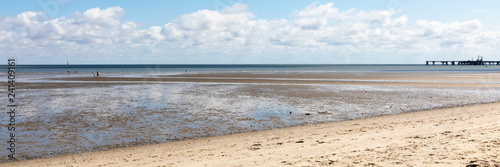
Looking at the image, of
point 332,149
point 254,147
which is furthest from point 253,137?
point 332,149

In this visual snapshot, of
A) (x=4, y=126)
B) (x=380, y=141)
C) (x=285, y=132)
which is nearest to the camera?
(x=380, y=141)

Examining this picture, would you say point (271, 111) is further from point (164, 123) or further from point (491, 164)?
point (491, 164)

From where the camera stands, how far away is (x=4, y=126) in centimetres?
1275

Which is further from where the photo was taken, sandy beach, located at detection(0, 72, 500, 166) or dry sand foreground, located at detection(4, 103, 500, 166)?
sandy beach, located at detection(0, 72, 500, 166)

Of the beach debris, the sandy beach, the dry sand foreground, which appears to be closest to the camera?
the dry sand foreground

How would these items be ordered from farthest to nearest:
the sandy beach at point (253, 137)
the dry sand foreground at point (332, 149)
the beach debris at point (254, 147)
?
1. the beach debris at point (254, 147)
2. the sandy beach at point (253, 137)
3. the dry sand foreground at point (332, 149)

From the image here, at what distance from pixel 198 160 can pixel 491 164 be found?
5.77m

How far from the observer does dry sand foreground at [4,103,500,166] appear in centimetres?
707

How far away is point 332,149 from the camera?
27.0ft

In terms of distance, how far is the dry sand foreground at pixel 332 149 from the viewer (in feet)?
23.2

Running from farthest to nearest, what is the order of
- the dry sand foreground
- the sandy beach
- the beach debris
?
the beach debris, the sandy beach, the dry sand foreground

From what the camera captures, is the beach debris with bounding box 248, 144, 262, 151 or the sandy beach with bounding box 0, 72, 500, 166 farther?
the beach debris with bounding box 248, 144, 262, 151

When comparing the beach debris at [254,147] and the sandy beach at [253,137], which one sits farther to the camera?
the beach debris at [254,147]

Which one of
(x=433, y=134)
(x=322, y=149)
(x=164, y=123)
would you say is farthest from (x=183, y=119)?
(x=433, y=134)
